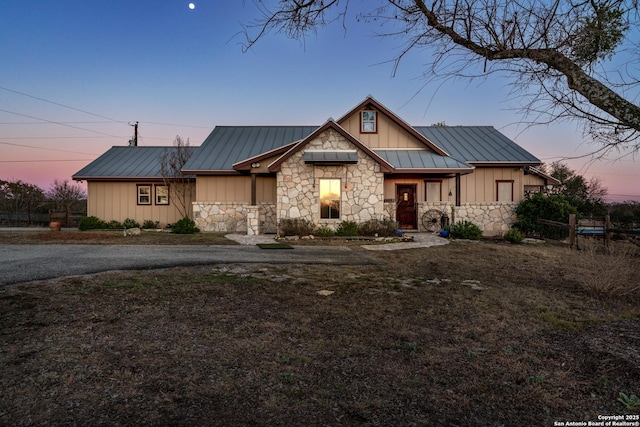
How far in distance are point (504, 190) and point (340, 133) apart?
31.1 ft

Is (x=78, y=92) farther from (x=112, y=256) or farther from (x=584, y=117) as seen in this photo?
(x=584, y=117)

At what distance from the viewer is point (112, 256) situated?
865cm

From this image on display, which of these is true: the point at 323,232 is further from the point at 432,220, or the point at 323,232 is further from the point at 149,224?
the point at 149,224

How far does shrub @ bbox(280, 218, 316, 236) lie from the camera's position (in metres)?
13.6

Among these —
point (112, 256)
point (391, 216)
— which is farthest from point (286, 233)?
point (112, 256)

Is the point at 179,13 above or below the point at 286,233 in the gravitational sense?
above

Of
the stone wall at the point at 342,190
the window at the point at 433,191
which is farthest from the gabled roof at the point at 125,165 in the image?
the window at the point at 433,191

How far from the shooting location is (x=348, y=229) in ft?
44.6

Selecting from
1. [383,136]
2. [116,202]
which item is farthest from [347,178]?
[116,202]

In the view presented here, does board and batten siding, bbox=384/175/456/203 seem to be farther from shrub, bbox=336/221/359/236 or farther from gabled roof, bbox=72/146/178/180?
gabled roof, bbox=72/146/178/180

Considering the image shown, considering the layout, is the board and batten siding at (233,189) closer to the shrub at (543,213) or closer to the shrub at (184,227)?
the shrub at (184,227)

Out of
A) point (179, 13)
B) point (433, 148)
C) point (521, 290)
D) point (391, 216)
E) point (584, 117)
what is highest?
point (179, 13)

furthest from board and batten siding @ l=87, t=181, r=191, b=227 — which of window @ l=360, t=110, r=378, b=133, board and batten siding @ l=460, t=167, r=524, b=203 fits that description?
board and batten siding @ l=460, t=167, r=524, b=203

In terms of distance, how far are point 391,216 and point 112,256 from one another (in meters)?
11.7
